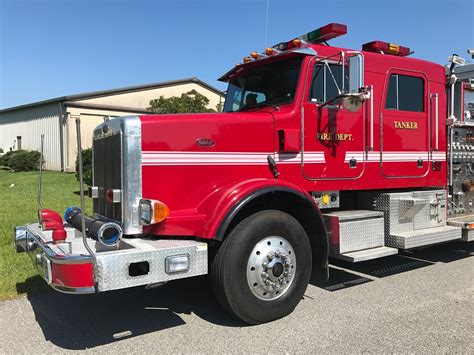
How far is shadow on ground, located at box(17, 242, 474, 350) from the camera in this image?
4.14 meters

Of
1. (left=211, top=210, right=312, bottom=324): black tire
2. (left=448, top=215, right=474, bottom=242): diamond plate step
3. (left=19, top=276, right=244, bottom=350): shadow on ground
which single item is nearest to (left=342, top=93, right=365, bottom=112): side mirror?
(left=211, top=210, right=312, bottom=324): black tire

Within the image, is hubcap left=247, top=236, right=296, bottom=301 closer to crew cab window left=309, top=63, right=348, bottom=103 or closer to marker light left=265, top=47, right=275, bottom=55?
crew cab window left=309, top=63, right=348, bottom=103

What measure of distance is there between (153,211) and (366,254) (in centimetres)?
248

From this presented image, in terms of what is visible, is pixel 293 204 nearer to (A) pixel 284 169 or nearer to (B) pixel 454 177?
(A) pixel 284 169

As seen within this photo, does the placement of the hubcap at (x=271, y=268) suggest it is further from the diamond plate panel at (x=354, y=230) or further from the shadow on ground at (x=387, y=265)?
the shadow on ground at (x=387, y=265)

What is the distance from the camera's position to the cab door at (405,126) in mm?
5684

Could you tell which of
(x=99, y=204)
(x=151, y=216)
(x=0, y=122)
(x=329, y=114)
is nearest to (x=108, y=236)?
(x=151, y=216)

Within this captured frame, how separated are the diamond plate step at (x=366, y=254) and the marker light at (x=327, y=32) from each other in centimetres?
245

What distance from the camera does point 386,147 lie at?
5676mm

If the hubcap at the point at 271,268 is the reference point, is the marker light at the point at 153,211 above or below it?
above

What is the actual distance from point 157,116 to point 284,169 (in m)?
1.45

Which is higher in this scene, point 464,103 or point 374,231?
point 464,103

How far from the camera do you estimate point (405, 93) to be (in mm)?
5867

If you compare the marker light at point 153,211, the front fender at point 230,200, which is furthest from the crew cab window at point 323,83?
the marker light at point 153,211
